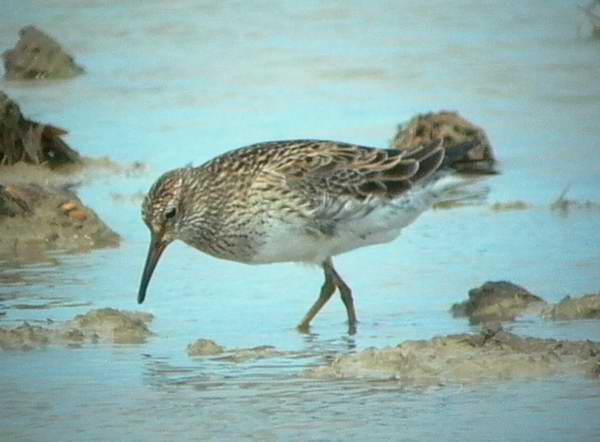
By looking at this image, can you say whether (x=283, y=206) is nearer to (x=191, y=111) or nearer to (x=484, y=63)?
(x=191, y=111)

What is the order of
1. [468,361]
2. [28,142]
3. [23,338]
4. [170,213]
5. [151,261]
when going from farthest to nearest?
1. [28,142]
2. [170,213]
3. [151,261]
4. [23,338]
5. [468,361]

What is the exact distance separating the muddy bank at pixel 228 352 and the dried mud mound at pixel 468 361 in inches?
18.1

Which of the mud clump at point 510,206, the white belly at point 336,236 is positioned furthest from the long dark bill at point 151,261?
the mud clump at point 510,206

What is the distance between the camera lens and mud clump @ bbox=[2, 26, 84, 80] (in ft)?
56.4

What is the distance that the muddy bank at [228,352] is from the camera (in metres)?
9.44

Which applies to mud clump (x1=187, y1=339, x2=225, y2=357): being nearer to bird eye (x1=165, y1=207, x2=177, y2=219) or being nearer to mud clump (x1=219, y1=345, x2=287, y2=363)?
mud clump (x1=219, y1=345, x2=287, y2=363)

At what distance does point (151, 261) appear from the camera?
414 inches

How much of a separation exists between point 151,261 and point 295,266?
1513 mm

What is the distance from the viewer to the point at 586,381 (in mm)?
8531

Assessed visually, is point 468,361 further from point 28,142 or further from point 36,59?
point 36,59

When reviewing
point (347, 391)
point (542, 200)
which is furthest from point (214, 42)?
point (347, 391)

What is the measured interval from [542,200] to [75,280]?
10.9 ft

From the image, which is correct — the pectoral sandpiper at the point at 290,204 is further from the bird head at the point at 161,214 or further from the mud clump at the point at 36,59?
the mud clump at the point at 36,59

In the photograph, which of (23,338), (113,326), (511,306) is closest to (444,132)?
(511,306)
